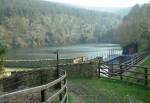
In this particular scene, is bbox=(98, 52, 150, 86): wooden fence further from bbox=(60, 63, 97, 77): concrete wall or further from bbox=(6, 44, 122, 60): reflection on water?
bbox=(6, 44, 122, 60): reflection on water

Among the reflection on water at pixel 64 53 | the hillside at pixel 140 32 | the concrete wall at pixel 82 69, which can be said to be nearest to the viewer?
the concrete wall at pixel 82 69

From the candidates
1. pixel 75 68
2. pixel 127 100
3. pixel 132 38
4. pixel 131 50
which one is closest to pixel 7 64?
pixel 75 68

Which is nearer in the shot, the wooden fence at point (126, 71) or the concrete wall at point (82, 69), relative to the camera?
the wooden fence at point (126, 71)

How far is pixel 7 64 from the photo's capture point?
34.1 metres

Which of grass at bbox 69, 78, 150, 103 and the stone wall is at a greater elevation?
the stone wall

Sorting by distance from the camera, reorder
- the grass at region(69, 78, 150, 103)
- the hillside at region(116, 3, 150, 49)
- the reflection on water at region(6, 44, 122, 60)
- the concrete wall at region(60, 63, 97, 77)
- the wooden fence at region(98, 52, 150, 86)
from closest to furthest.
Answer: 1. the grass at region(69, 78, 150, 103)
2. the wooden fence at region(98, 52, 150, 86)
3. the concrete wall at region(60, 63, 97, 77)
4. the hillside at region(116, 3, 150, 49)
5. the reflection on water at region(6, 44, 122, 60)

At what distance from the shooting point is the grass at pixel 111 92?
14.5 meters

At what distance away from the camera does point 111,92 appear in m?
16.5

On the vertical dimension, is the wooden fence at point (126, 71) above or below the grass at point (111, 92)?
above

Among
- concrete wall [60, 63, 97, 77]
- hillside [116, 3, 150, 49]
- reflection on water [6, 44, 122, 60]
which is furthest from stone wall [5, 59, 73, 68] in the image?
reflection on water [6, 44, 122, 60]

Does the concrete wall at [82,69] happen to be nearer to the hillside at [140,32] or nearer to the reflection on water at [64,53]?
the hillside at [140,32]

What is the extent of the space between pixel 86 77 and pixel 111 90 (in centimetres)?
591

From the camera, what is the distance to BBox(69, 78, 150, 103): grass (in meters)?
14.5

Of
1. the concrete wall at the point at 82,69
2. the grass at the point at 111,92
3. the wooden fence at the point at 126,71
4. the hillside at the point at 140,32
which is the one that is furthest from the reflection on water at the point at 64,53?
the grass at the point at 111,92
